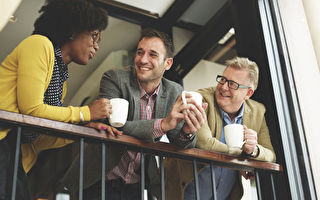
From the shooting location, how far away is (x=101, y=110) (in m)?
1.65

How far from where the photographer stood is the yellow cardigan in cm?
158

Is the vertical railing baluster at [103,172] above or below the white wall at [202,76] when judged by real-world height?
below

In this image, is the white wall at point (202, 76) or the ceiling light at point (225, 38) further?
the white wall at point (202, 76)

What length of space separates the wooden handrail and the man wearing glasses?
0.22ft

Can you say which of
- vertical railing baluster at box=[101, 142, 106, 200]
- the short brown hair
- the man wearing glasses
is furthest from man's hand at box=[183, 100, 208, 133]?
the short brown hair

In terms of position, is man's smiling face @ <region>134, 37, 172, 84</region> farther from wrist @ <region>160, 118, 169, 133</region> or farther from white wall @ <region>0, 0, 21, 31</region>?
Answer: white wall @ <region>0, 0, 21, 31</region>

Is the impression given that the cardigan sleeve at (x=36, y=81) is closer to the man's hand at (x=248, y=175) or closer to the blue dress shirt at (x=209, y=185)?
the blue dress shirt at (x=209, y=185)

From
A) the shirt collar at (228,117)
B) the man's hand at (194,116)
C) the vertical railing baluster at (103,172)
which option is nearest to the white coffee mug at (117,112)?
the vertical railing baluster at (103,172)

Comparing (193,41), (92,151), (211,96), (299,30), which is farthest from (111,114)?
(193,41)

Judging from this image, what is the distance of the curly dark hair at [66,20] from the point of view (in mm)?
1903

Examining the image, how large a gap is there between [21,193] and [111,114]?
47 centimetres

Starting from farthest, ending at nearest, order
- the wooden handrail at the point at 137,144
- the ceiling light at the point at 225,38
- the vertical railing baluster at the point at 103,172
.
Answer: the ceiling light at the point at 225,38 < the vertical railing baluster at the point at 103,172 < the wooden handrail at the point at 137,144

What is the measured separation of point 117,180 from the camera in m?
1.98

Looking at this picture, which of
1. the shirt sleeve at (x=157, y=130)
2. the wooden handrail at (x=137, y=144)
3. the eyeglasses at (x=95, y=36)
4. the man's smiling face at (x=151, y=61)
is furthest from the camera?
the man's smiling face at (x=151, y=61)
